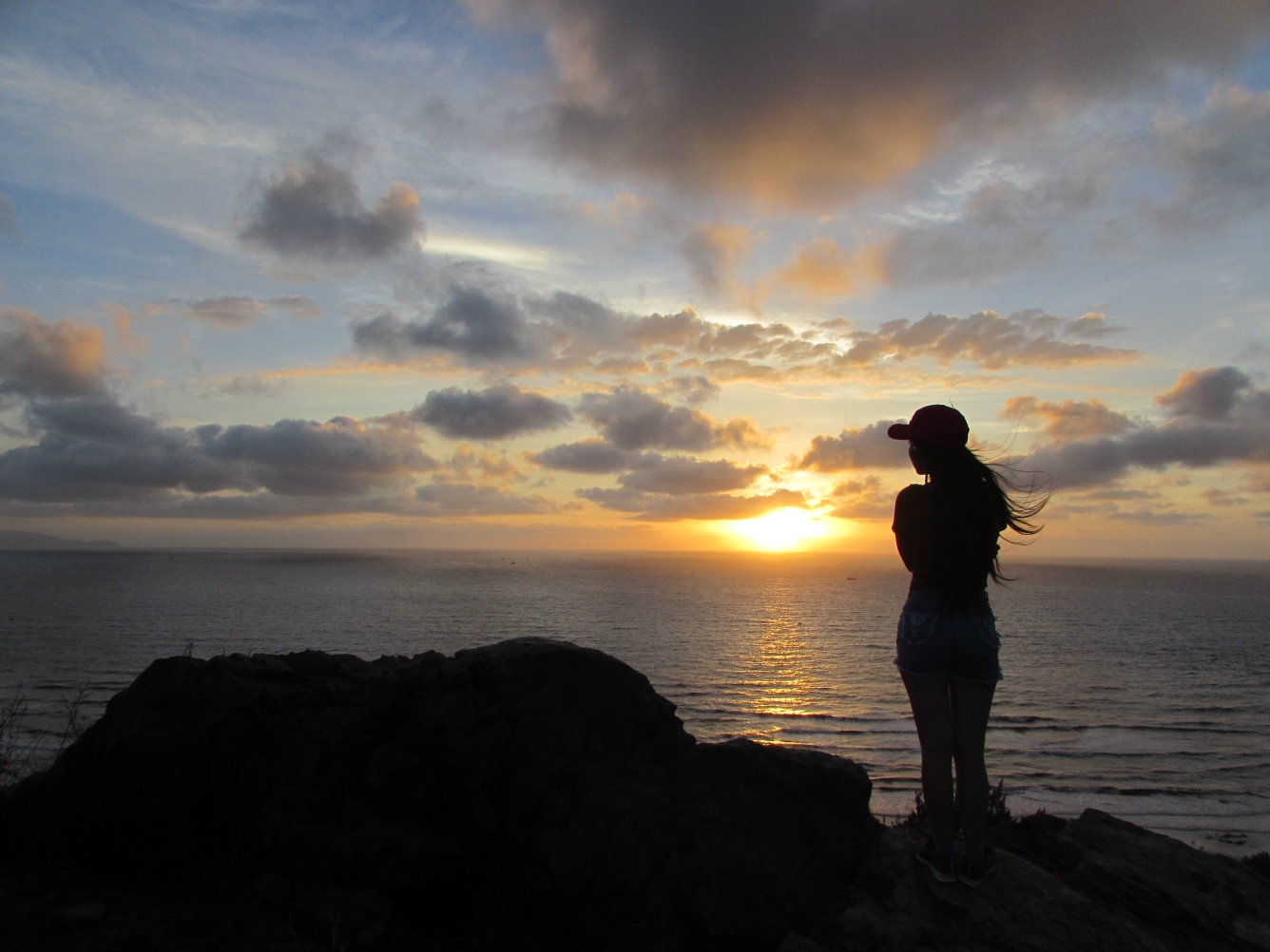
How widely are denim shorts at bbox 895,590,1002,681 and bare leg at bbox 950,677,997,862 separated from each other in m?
0.10

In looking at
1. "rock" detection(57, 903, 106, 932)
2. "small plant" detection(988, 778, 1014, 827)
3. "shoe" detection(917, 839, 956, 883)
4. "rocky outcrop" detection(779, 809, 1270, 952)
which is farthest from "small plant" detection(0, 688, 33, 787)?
"small plant" detection(988, 778, 1014, 827)

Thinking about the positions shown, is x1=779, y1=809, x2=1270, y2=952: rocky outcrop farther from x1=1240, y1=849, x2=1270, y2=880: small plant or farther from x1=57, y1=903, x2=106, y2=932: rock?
x1=57, y1=903, x2=106, y2=932: rock

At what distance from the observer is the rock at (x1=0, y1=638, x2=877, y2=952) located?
5.03 metres

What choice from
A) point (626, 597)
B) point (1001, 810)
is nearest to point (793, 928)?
Result: point (1001, 810)

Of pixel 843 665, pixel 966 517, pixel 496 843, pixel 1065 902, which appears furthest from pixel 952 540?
pixel 843 665

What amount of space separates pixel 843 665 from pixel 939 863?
112 ft

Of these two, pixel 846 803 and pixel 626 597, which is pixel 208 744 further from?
pixel 626 597

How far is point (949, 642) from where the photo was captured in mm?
4957

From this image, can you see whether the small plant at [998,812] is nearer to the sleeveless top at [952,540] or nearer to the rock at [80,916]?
A: the sleeveless top at [952,540]

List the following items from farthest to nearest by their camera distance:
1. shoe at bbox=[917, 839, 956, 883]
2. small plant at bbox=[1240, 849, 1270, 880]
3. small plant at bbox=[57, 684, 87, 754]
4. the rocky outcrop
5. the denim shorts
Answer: small plant at bbox=[57, 684, 87, 754], small plant at bbox=[1240, 849, 1270, 880], shoe at bbox=[917, 839, 956, 883], the denim shorts, the rocky outcrop

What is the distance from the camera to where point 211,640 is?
40594mm

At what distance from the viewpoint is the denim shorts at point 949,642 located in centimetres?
496

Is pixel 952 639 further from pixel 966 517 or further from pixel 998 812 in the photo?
pixel 998 812

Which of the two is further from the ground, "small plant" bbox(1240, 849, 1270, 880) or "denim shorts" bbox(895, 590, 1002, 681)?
"denim shorts" bbox(895, 590, 1002, 681)
